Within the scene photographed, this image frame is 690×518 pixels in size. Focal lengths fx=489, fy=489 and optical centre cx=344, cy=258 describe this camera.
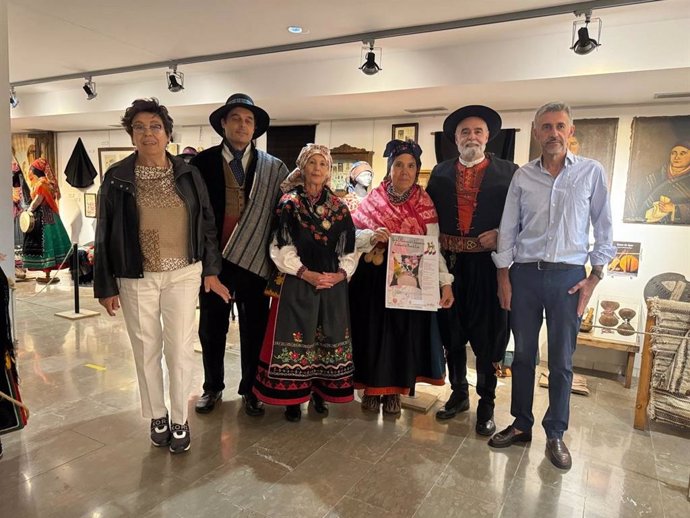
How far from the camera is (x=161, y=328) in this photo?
2412mm

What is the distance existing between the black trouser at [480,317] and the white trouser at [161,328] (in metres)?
1.39

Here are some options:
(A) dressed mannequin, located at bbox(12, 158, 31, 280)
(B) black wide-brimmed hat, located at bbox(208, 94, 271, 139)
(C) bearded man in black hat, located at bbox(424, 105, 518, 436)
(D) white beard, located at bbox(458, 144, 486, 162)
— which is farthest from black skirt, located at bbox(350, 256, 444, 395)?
(A) dressed mannequin, located at bbox(12, 158, 31, 280)

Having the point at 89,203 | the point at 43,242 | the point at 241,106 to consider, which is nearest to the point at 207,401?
the point at 241,106

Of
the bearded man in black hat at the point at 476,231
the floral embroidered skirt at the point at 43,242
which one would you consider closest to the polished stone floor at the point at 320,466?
the bearded man in black hat at the point at 476,231

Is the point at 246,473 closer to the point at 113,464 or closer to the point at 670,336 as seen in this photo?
the point at 113,464

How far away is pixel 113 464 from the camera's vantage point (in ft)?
7.57

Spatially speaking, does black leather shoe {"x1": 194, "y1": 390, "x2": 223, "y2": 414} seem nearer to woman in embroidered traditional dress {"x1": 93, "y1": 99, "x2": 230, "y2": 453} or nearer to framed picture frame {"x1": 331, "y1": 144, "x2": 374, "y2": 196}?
woman in embroidered traditional dress {"x1": 93, "y1": 99, "x2": 230, "y2": 453}

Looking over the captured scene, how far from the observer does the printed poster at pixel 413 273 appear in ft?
8.63

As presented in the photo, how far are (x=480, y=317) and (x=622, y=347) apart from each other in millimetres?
1776

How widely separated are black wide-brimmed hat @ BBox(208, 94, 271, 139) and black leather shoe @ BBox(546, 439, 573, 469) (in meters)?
2.29

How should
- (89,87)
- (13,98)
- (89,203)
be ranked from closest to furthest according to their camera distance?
(89,87), (13,98), (89,203)

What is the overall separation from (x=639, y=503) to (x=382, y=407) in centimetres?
139

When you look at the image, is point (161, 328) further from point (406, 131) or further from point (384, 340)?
point (406, 131)

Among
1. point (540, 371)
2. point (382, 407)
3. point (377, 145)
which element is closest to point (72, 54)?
point (377, 145)
